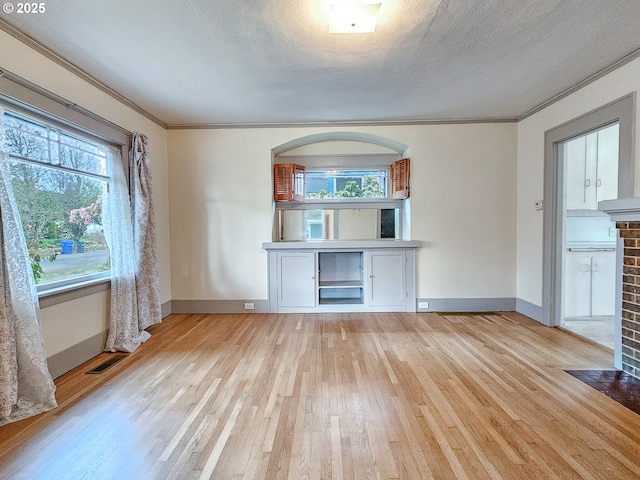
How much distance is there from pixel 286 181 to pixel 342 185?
35.0 inches

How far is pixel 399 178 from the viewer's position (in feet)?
14.1

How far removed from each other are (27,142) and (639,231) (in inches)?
186

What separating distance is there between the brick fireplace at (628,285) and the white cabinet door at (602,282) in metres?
1.50

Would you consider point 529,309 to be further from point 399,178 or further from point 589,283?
point 399,178

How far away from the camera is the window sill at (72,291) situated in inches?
93.4

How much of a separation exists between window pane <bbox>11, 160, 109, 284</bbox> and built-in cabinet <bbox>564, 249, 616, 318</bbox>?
5.32 meters

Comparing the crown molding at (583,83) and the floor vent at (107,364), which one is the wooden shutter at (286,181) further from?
the crown molding at (583,83)

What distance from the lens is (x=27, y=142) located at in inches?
91.1

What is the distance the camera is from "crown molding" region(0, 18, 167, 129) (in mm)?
2086

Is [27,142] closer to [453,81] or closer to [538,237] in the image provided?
[453,81]

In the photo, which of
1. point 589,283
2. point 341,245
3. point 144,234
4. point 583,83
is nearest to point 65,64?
point 144,234

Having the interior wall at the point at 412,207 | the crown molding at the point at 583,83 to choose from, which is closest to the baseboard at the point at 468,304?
the interior wall at the point at 412,207

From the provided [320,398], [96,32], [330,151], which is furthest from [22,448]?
[330,151]

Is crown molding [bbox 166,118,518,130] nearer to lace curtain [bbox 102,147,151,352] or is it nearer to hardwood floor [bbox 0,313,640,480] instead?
lace curtain [bbox 102,147,151,352]
